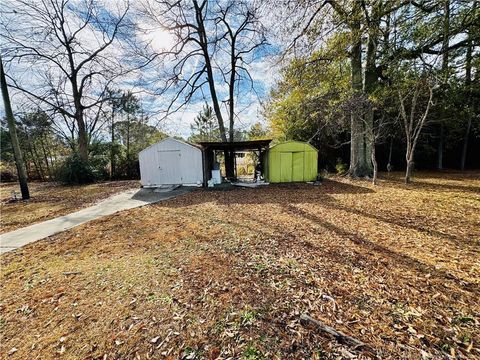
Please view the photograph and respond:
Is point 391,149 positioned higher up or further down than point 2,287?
higher up

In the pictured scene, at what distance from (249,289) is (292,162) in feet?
29.2

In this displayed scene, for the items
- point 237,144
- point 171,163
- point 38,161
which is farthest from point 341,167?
point 38,161

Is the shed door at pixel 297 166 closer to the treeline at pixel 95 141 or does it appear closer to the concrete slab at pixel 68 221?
the concrete slab at pixel 68 221

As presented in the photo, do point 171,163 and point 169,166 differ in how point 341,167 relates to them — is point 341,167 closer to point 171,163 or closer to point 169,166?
point 171,163

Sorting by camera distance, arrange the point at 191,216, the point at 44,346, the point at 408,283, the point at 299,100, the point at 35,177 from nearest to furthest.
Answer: the point at 44,346 < the point at 408,283 < the point at 191,216 < the point at 299,100 < the point at 35,177

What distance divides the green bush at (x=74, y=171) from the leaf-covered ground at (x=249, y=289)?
1127 cm

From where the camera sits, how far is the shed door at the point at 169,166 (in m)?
10.8

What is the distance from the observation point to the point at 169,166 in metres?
10.9

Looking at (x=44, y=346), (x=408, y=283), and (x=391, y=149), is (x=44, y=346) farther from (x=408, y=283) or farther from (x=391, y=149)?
(x=391, y=149)

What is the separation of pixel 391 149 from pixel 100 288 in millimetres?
17156

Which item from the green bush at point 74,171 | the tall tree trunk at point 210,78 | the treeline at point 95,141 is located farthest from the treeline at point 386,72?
the green bush at point 74,171

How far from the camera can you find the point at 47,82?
47.3ft

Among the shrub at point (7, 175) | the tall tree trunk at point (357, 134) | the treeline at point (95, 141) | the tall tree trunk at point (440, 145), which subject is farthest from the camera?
the shrub at point (7, 175)

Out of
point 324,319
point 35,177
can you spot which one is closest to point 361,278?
point 324,319
